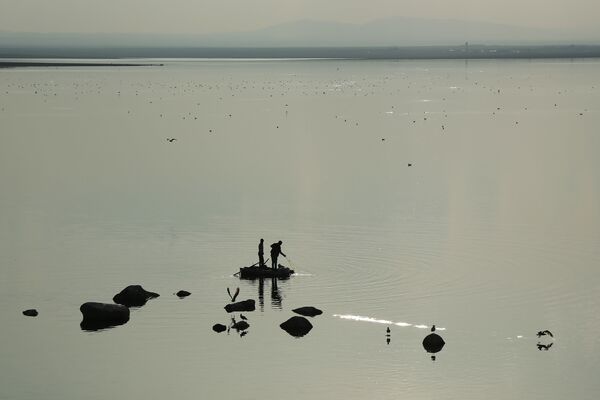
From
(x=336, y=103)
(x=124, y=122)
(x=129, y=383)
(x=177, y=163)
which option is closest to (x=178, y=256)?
(x=129, y=383)

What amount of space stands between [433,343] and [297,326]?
455 centimetres

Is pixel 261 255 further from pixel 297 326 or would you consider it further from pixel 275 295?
pixel 297 326

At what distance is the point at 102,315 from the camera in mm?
38156

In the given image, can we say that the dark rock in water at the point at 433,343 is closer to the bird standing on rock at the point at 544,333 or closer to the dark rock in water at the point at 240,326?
the bird standing on rock at the point at 544,333

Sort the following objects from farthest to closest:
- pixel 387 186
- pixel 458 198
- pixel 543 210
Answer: pixel 387 186
pixel 458 198
pixel 543 210

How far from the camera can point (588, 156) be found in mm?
86750

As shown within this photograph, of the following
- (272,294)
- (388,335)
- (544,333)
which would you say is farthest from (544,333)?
(272,294)

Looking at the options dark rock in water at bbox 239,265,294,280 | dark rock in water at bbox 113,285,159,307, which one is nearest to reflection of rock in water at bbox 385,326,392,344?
dark rock in water at bbox 239,265,294,280

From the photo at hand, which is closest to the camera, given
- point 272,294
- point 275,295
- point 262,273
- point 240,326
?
point 240,326

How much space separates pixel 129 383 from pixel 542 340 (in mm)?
12899

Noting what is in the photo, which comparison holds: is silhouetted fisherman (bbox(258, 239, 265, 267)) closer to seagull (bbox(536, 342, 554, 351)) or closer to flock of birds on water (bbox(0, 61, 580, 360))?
seagull (bbox(536, 342, 554, 351))

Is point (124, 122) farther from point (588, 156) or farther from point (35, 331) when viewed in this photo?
point (35, 331)

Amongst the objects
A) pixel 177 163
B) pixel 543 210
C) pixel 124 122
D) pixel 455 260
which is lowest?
pixel 455 260

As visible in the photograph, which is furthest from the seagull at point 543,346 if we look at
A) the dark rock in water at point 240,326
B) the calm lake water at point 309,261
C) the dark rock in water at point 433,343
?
the dark rock in water at point 240,326
